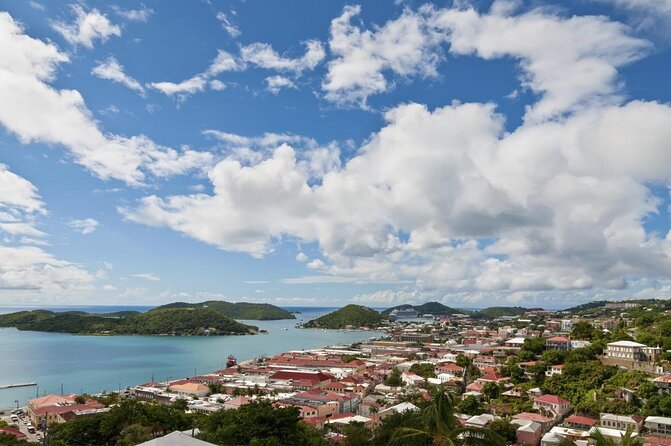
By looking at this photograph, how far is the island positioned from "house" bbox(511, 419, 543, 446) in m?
71.5

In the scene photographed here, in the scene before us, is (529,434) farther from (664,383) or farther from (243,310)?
(243,310)

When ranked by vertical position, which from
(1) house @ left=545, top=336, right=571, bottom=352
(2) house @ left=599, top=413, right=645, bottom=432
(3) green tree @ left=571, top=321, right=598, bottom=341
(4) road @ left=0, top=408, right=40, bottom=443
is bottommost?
(4) road @ left=0, top=408, right=40, bottom=443

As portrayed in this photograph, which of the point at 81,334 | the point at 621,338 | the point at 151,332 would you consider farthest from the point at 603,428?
the point at 81,334

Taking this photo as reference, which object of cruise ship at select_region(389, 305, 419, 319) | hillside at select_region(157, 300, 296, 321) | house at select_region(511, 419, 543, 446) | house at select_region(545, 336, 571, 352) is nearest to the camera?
house at select_region(511, 419, 543, 446)

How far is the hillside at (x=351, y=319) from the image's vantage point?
101812 mm

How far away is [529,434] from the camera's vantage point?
1711 cm

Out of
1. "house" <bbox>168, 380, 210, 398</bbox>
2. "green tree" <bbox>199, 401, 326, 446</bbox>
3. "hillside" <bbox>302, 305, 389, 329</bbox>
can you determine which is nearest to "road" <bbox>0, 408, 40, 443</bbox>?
"house" <bbox>168, 380, 210, 398</bbox>

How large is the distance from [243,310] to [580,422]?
128m

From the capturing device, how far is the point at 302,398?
83.0 feet

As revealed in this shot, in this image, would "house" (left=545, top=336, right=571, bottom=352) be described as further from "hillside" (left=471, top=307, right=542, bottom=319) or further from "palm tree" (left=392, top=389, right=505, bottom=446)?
"hillside" (left=471, top=307, right=542, bottom=319)

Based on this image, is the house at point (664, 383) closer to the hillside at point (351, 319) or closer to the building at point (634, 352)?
the building at point (634, 352)

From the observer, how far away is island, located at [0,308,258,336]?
277 ft

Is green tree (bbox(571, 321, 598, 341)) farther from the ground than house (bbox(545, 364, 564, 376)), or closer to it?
farther from the ground

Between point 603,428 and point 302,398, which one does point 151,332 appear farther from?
point 603,428
